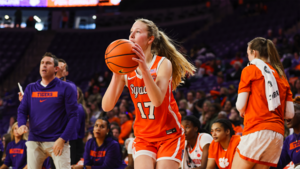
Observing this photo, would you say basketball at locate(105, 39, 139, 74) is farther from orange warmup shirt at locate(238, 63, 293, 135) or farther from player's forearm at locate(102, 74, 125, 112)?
orange warmup shirt at locate(238, 63, 293, 135)

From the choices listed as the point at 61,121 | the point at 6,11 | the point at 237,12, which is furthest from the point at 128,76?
the point at 6,11

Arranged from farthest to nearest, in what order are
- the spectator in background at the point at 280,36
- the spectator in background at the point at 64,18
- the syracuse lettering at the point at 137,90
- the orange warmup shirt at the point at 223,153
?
the spectator in background at the point at 64,18 < the spectator in background at the point at 280,36 < the orange warmup shirt at the point at 223,153 < the syracuse lettering at the point at 137,90

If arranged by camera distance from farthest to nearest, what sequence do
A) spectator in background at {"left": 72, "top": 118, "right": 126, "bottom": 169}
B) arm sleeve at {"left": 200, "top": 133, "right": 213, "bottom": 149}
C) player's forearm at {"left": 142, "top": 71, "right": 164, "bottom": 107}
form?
spectator in background at {"left": 72, "top": 118, "right": 126, "bottom": 169}, arm sleeve at {"left": 200, "top": 133, "right": 213, "bottom": 149}, player's forearm at {"left": 142, "top": 71, "right": 164, "bottom": 107}

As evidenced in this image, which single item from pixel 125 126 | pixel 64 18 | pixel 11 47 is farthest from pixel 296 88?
pixel 64 18

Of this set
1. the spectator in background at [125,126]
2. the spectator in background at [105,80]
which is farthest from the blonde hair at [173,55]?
the spectator in background at [105,80]

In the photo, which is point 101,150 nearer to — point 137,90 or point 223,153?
point 223,153

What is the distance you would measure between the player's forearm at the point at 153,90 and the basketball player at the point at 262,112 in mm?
885

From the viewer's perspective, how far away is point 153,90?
7.43ft

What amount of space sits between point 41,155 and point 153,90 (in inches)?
83.5

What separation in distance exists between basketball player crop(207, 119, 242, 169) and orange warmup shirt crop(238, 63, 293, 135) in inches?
57.5

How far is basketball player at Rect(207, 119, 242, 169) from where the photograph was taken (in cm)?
423

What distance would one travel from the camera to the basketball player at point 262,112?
2.72 m

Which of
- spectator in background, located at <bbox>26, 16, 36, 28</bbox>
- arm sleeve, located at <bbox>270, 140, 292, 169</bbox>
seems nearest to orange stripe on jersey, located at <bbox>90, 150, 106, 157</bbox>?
arm sleeve, located at <bbox>270, 140, 292, 169</bbox>

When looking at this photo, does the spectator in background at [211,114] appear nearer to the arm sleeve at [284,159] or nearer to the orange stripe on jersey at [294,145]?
the arm sleeve at [284,159]
